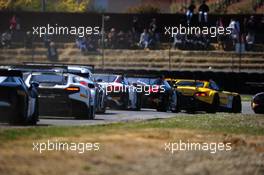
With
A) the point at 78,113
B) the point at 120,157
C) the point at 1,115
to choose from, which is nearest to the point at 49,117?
the point at 78,113

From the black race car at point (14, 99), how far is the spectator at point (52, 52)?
25.1 m

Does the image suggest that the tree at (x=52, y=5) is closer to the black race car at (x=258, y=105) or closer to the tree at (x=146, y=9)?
the tree at (x=146, y=9)

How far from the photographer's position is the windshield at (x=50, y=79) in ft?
72.6

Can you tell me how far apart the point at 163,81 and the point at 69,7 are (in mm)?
35103

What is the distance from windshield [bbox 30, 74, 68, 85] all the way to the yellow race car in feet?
33.9

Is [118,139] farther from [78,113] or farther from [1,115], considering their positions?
[78,113]

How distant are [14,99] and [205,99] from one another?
47.9ft

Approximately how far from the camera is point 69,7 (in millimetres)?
66062

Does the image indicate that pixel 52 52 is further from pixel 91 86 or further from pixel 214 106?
pixel 91 86

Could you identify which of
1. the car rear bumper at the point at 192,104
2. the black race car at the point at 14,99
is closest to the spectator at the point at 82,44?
the car rear bumper at the point at 192,104

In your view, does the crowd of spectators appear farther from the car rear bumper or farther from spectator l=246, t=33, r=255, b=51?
the car rear bumper

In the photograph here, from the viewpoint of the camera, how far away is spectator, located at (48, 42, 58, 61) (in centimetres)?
4381

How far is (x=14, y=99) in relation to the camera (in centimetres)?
1808

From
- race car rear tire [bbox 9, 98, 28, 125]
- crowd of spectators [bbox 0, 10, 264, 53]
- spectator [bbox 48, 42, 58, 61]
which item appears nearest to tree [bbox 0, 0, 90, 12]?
crowd of spectators [bbox 0, 10, 264, 53]
